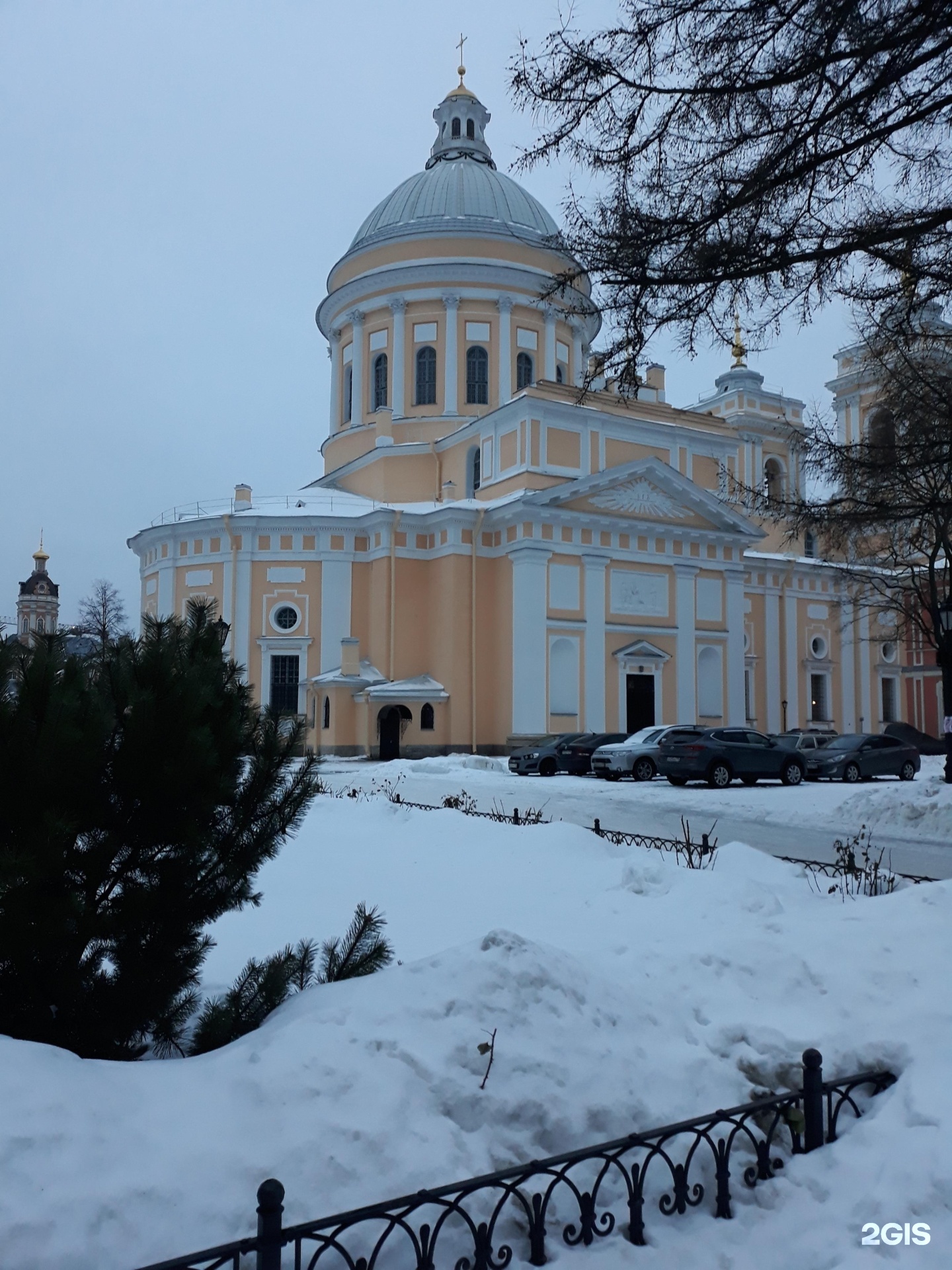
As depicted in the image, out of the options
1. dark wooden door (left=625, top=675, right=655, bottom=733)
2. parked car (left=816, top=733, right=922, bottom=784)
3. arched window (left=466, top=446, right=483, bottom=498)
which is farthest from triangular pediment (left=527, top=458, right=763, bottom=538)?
parked car (left=816, top=733, right=922, bottom=784)

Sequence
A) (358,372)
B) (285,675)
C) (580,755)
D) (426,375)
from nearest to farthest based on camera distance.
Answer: (580,755) < (285,675) < (426,375) < (358,372)

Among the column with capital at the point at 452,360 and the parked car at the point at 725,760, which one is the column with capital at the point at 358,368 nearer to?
the column with capital at the point at 452,360

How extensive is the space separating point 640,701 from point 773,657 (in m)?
10.2

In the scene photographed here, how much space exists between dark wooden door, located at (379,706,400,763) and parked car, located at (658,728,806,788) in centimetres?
1279

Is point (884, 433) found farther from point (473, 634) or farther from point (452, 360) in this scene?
point (452, 360)

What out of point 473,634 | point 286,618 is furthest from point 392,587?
point 286,618

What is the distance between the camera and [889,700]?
152 feet

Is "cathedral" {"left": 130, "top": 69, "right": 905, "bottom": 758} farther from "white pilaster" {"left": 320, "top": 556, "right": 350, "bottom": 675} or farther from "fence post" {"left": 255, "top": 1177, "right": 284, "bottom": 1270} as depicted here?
"fence post" {"left": 255, "top": 1177, "right": 284, "bottom": 1270}

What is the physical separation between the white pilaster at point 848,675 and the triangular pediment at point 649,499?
1002 centimetres

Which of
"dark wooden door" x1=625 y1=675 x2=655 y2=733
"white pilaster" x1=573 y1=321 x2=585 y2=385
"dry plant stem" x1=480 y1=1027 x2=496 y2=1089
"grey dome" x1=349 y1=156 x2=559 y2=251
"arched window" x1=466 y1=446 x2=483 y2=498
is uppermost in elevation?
"grey dome" x1=349 y1=156 x2=559 y2=251

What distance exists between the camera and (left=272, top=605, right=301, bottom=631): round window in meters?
35.2

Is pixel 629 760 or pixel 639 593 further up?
pixel 639 593

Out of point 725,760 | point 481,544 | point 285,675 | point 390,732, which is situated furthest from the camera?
point 285,675

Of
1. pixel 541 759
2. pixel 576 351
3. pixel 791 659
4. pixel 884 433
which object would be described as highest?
pixel 576 351
